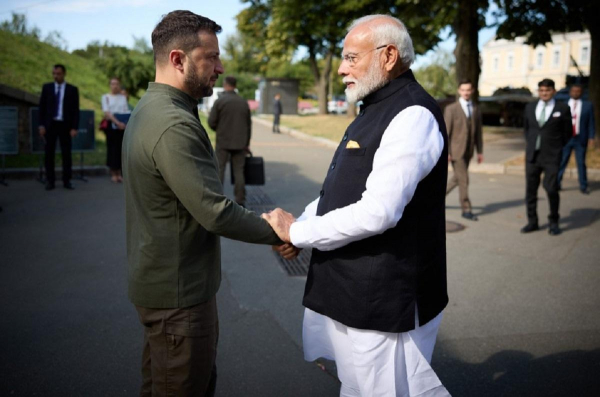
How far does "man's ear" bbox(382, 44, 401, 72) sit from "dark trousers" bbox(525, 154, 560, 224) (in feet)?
20.4

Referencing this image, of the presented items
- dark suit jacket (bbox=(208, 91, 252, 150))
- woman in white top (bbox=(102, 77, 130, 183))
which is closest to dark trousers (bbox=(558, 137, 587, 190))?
dark suit jacket (bbox=(208, 91, 252, 150))

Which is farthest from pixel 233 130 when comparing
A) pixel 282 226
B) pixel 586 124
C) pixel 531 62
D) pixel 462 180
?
pixel 531 62

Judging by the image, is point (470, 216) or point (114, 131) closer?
point (470, 216)

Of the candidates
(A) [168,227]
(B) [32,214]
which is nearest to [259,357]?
(A) [168,227]

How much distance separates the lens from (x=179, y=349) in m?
2.40

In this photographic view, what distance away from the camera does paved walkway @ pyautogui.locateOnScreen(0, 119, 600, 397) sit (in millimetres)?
3742

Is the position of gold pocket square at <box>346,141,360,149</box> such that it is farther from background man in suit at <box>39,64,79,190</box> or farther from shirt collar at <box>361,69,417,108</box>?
background man in suit at <box>39,64,79,190</box>

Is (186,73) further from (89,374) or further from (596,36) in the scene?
(596,36)

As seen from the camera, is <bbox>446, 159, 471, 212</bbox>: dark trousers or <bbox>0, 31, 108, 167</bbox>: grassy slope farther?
<bbox>0, 31, 108, 167</bbox>: grassy slope

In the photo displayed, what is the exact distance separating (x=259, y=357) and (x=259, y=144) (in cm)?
1760

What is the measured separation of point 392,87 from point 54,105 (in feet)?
30.7

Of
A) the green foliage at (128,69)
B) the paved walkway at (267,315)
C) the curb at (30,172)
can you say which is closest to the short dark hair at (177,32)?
the paved walkway at (267,315)

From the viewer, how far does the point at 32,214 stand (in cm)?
830

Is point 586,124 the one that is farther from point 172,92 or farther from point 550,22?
point 172,92
